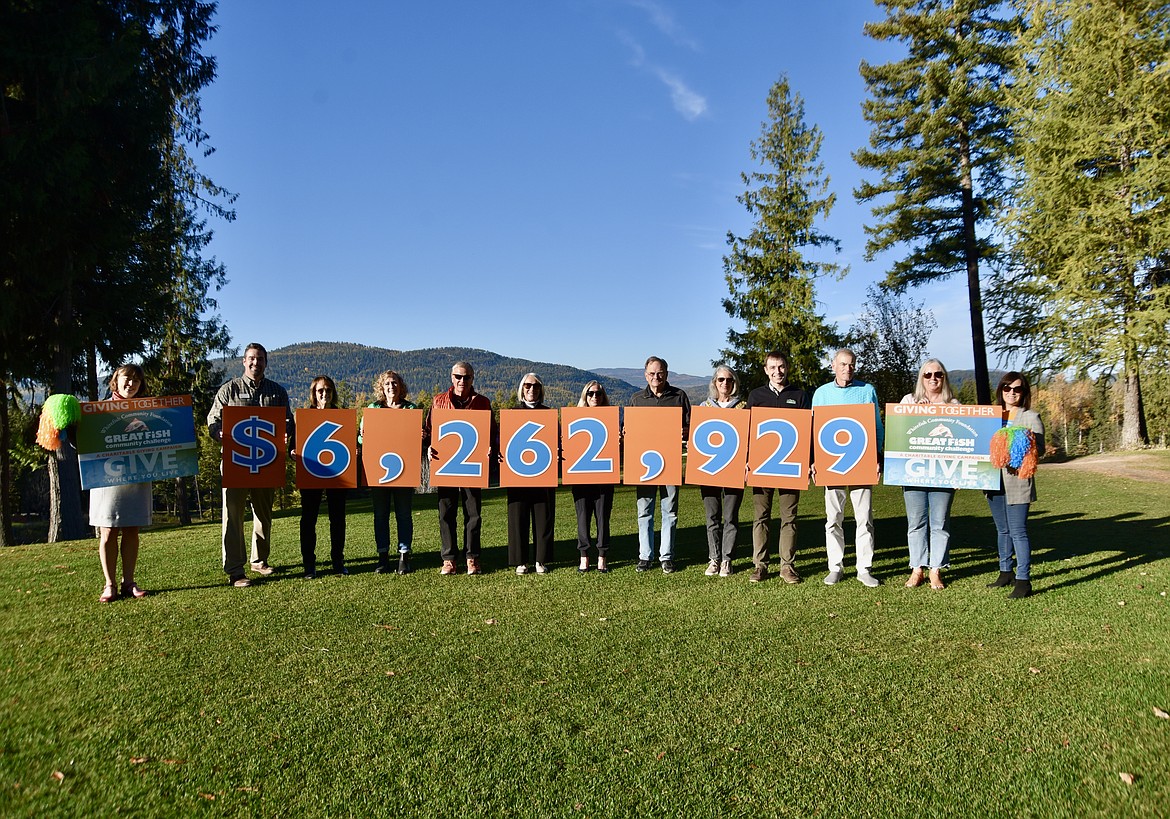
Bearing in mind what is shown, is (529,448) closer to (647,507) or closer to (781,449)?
(647,507)

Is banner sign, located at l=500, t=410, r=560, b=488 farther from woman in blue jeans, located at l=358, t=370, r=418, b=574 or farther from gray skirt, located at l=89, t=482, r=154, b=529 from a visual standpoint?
gray skirt, located at l=89, t=482, r=154, b=529

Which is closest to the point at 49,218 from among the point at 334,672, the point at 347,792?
the point at 334,672

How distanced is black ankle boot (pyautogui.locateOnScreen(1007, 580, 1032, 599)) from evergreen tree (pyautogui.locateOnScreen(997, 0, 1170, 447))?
15.4 meters

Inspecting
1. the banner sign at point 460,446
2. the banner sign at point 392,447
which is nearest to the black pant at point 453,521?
the banner sign at point 460,446

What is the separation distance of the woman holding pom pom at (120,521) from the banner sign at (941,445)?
7.09 m

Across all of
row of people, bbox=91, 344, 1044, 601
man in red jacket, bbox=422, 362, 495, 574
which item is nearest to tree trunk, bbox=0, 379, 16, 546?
row of people, bbox=91, 344, 1044, 601

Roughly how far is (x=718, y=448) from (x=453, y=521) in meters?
2.97

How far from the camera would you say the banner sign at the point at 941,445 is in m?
6.46

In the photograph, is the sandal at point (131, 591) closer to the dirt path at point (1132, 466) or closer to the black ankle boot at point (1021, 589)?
the black ankle boot at point (1021, 589)

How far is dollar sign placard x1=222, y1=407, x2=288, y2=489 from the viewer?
696 cm

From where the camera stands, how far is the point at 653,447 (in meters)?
7.39

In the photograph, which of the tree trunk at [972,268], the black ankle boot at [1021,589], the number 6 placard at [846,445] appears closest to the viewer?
the black ankle boot at [1021,589]

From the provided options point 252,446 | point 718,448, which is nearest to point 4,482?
point 252,446

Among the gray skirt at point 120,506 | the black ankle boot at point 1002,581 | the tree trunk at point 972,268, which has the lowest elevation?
the black ankle boot at point 1002,581
